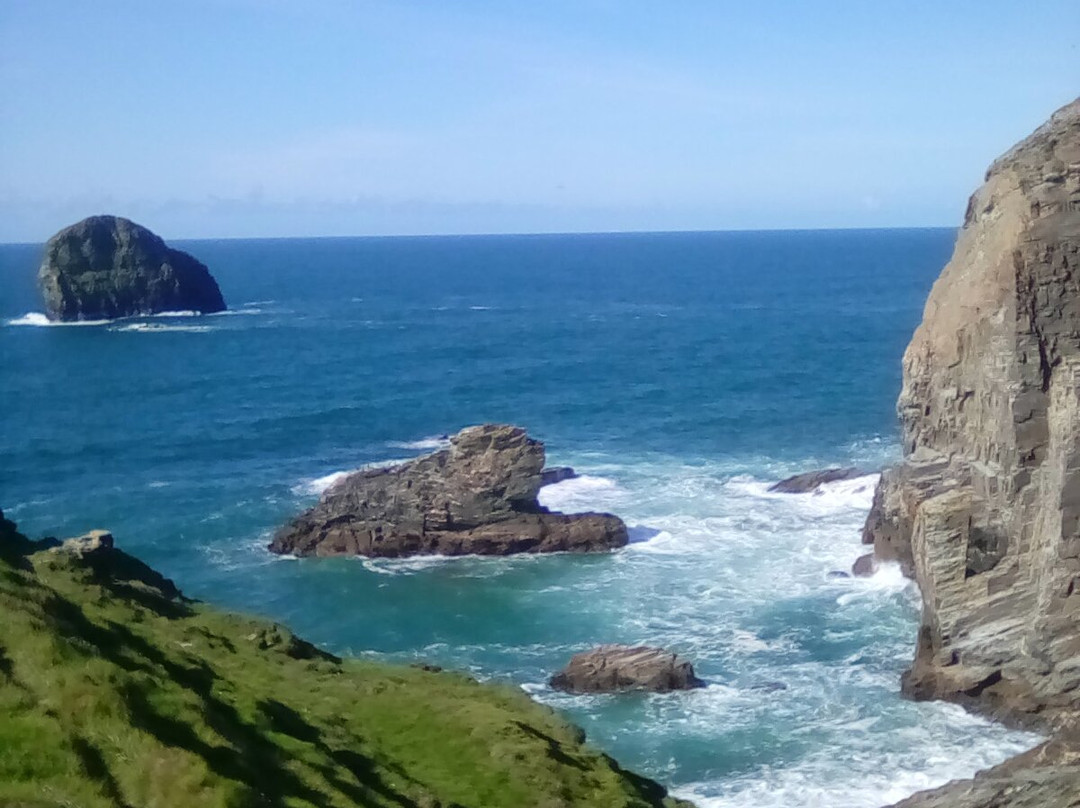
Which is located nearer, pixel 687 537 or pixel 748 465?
pixel 687 537

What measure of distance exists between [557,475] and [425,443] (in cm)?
1371

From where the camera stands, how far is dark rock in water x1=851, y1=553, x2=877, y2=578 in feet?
178

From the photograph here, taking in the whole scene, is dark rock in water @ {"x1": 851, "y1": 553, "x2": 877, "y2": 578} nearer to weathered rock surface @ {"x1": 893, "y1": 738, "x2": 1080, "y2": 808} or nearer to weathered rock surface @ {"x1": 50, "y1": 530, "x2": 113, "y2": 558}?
weathered rock surface @ {"x1": 893, "y1": 738, "x2": 1080, "y2": 808}

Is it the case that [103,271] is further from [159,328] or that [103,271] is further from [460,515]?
[460,515]

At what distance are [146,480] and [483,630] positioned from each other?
1386 inches

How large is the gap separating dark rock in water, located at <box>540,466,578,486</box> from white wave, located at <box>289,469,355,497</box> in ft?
40.1

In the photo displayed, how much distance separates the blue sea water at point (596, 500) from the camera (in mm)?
40500

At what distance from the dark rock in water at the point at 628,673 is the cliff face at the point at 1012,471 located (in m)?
8.17

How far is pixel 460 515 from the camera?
63125mm

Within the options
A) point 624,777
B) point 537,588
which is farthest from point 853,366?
point 624,777

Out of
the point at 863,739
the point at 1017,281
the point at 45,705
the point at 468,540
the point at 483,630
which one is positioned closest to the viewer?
the point at 45,705

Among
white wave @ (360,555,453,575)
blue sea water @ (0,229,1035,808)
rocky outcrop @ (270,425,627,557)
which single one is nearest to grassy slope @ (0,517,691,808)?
blue sea water @ (0,229,1035,808)

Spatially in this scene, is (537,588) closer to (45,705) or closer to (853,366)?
(45,705)

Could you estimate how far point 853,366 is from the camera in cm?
11250
